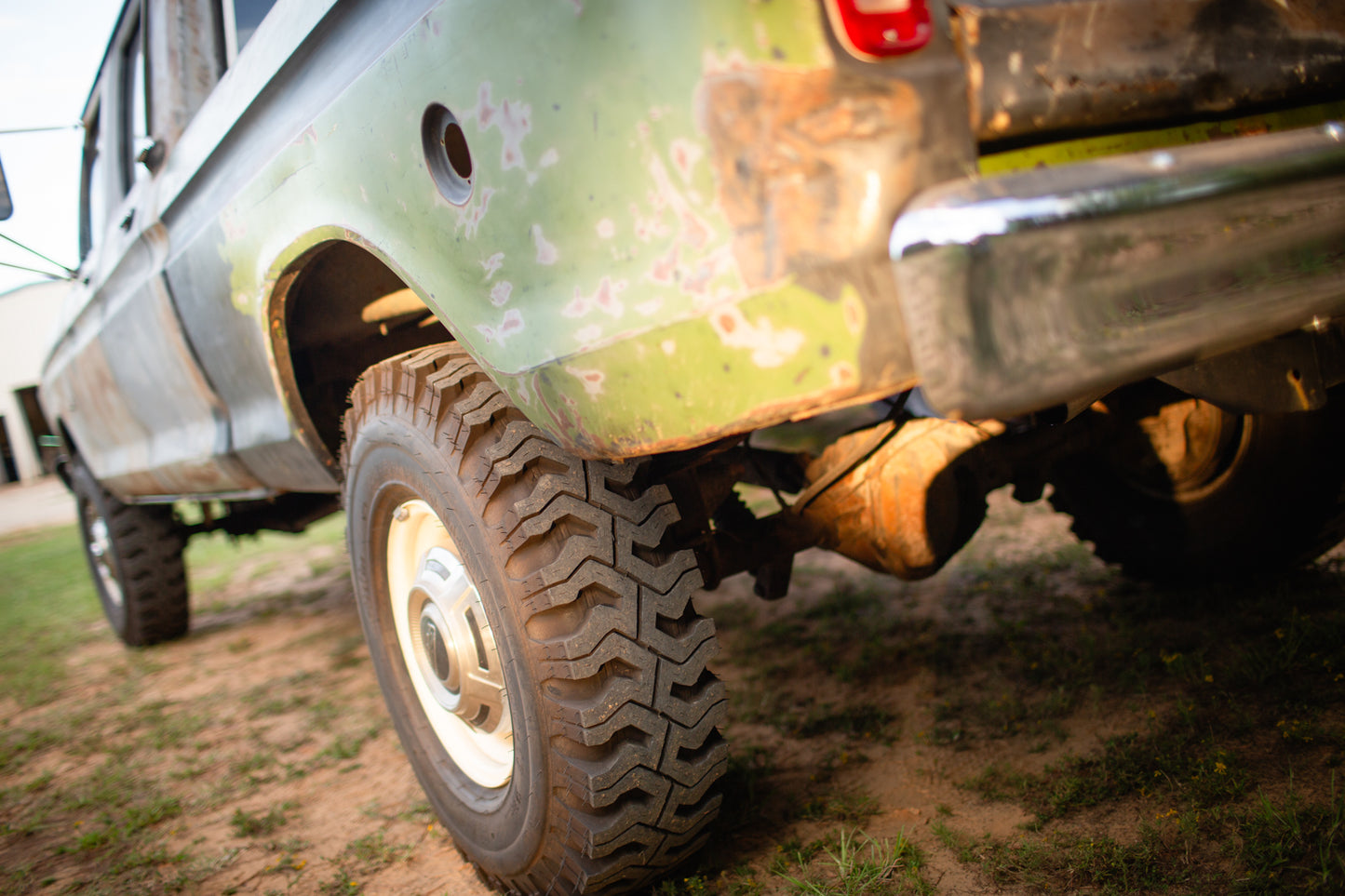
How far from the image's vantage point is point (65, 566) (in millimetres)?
7840

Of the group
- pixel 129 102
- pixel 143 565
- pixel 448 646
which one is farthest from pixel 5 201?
pixel 143 565

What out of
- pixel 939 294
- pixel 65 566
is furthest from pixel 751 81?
pixel 65 566

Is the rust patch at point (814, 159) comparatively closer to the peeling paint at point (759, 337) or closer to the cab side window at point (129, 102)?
the peeling paint at point (759, 337)

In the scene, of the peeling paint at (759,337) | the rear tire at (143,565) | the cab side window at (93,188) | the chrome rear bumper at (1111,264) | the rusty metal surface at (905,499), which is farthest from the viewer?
the rear tire at (143,565)

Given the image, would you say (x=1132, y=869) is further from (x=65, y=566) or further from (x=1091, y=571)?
(x=65, y=566)

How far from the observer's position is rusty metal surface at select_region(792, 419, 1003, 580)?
186 centimetres

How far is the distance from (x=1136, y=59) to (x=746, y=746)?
1783 millimetres

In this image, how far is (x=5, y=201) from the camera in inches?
97.4

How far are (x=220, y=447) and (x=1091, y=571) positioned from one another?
123 inches

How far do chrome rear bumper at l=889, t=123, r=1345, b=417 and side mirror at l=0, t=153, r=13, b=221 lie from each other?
2.80 m

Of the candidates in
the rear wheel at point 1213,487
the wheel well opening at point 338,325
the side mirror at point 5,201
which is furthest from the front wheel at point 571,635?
the side mirror at point 5,201

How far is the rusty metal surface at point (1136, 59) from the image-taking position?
986 mm

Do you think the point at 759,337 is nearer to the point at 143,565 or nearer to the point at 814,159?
the point at 814,159

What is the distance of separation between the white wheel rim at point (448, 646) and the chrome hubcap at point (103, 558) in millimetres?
3162
